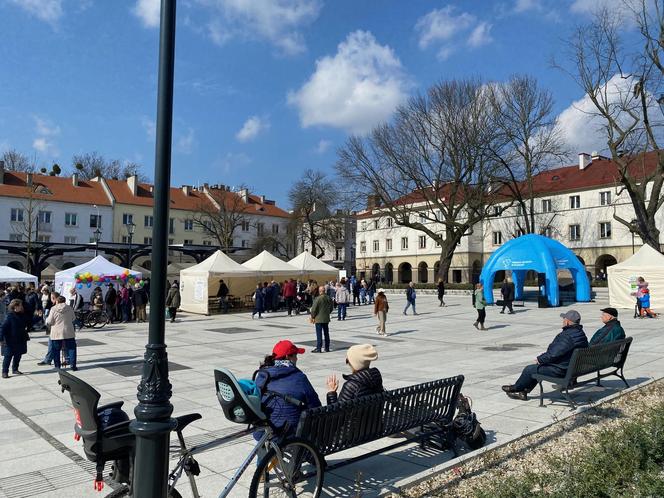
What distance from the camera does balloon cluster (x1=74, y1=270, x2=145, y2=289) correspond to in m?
24.8

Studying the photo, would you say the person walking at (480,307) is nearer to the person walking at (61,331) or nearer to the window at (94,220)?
the person walking at (61,331)

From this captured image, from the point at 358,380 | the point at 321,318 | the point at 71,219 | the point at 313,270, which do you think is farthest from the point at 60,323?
the point at 71,219

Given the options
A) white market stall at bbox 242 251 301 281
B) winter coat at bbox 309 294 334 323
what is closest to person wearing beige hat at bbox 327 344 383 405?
winter coat at bbox 309 294 334 323

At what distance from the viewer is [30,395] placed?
914 cm

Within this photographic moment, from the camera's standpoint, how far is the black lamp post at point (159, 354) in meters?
3.46

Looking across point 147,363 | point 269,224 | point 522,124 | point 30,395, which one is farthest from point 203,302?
point 269,224

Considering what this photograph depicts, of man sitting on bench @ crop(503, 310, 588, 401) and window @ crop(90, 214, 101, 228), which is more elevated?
window @ crop(90, 214, 101, 228)

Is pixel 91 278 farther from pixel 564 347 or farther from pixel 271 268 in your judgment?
pixel 564 347

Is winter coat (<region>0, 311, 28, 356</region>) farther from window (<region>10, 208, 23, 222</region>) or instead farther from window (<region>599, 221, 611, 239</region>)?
window (<region>599, 221, 611, 239</region>)

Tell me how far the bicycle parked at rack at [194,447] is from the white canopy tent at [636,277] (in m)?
27.2

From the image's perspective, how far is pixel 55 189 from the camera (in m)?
63.6

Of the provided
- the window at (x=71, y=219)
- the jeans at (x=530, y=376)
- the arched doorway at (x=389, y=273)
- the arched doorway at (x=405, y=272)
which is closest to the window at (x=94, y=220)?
the window at (x=71, y=219)

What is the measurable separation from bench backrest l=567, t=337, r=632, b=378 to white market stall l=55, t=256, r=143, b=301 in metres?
21.7

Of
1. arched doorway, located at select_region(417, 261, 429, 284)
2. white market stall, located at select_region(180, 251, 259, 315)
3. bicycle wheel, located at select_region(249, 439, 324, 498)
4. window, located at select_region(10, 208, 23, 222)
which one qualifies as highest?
window, located at select_region(10, 208, 23, 222)
